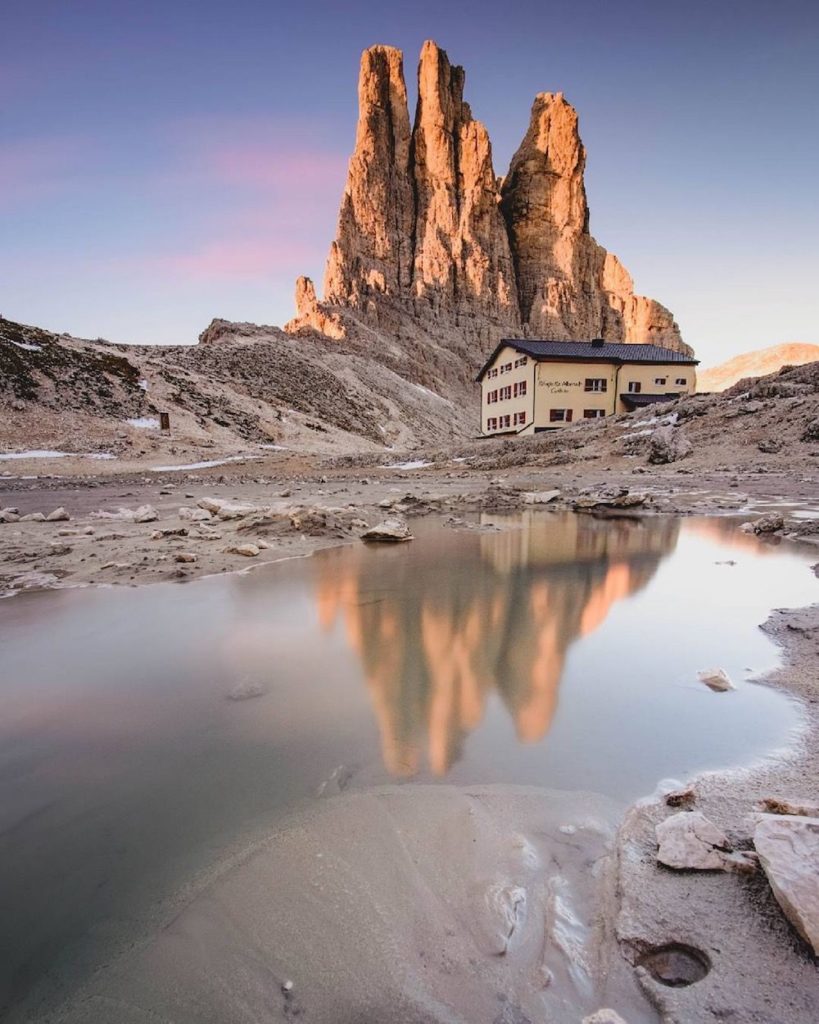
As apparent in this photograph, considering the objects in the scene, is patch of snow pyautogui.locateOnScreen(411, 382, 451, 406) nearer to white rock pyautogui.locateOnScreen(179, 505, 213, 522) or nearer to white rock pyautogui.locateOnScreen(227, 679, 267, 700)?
white rock pyautogui.locateOnScreen(179, 505, 213, 522)

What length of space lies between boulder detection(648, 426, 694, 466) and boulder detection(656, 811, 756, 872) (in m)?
21.6

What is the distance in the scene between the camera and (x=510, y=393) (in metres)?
44.8

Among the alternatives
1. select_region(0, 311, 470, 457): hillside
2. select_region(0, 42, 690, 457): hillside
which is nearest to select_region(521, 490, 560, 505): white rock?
select_region(0, 311, 470, 457): hillside

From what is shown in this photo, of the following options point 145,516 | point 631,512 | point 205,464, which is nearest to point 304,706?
point 145,516

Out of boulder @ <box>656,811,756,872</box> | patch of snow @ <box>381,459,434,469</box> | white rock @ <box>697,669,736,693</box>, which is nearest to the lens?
boulder @ <box>656,811,756,872</box>

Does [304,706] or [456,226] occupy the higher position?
[456,226]

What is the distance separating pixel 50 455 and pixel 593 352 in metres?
38.4

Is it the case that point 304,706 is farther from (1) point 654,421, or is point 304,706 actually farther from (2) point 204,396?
(2) point 204,396

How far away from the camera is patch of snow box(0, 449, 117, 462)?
1053 inches

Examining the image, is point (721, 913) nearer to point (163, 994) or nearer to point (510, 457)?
point (163, 994)

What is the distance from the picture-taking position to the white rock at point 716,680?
3.66 metres

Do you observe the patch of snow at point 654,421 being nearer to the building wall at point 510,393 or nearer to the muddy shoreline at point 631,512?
the muddy shoreline at point 631,512

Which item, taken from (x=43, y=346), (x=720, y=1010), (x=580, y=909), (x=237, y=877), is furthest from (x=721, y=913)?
(x=43, y=346)

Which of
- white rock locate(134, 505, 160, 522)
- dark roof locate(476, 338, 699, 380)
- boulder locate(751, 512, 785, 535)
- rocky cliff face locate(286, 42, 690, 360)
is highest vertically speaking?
rocky cliff face locate(286, 42, 690, 360)
